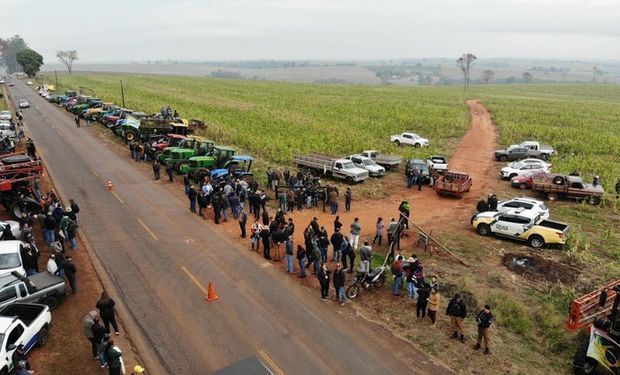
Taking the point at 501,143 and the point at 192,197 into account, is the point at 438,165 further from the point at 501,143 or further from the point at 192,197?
the point at 192,197

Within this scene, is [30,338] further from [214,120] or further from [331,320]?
[214,120]

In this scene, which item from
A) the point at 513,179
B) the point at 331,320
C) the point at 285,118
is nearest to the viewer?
the point at 331,320

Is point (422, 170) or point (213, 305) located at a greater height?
point (422, 170)

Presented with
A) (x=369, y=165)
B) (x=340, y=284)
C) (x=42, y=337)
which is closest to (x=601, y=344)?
(x=340, y=284)

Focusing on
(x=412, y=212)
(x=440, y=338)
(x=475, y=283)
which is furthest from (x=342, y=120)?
(x=440, y=338)

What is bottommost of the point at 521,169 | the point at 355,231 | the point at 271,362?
the point at 271,362

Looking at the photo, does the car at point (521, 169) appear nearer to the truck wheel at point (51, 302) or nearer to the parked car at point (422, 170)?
the parked car at point (422, 170)

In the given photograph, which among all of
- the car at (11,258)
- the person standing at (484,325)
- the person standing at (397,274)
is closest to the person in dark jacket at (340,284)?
the person standing at (397,274)
